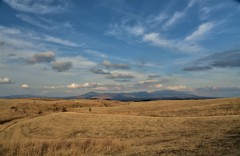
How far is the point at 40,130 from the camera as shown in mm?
41750

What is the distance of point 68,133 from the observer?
37.4 m

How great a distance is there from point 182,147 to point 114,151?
4.12 m

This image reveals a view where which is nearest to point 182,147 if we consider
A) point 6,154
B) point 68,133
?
point 6,154

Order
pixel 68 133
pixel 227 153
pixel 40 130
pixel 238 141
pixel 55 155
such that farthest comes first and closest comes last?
pixel 40 130, pixel 68 133, pixel 238 141, pixel 55 155, pixel 227 153

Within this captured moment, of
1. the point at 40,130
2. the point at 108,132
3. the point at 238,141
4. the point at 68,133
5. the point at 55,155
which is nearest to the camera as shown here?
the point at 55,155

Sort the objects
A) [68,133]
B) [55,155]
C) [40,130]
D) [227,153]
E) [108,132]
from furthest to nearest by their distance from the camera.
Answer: [40,130] → [68,133] → [108,132] → [55,155] → [227,153]

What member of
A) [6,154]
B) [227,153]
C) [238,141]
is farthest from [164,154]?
[6,154]

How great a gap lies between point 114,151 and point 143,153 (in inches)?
91.9

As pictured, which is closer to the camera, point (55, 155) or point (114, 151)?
point (55, 155)

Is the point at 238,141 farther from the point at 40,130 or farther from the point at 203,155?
the point at 40,130

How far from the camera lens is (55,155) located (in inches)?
588

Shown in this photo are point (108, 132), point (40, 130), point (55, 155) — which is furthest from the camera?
point (40, 130)

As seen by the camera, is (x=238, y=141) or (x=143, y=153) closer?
(x=143, y=153)

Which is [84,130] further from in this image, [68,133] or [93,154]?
[93,154]
